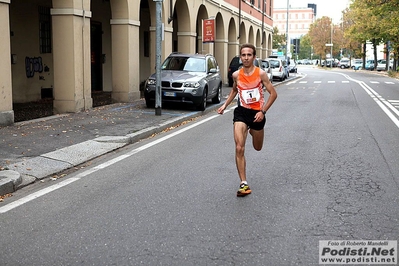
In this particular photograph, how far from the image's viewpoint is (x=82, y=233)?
507 centimetres

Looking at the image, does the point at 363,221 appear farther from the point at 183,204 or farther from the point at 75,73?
the point at 75,73

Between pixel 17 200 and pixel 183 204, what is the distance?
1.98 meters

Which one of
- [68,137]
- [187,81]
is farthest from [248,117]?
[187,81]

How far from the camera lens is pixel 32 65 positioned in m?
18.8

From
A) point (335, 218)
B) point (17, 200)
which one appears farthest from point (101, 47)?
point (335, 218)

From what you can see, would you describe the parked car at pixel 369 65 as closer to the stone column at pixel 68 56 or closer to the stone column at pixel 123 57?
the stone column at pixel 123 57

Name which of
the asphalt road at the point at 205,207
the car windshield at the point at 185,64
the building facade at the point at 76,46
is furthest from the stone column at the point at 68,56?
the asphalt road at the point at 205,207

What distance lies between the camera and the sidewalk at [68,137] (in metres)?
7.81

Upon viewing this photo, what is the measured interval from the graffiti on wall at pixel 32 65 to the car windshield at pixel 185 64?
4.81 m

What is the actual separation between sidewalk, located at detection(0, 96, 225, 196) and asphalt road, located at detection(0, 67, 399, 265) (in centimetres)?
36

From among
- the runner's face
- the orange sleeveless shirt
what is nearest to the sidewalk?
the orange sleeveless shirt

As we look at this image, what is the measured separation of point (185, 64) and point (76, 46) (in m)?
3.94

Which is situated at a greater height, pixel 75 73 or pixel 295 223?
pixel 75 73

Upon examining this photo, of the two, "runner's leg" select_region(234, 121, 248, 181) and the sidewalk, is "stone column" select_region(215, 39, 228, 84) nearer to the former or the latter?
the sidewalk
